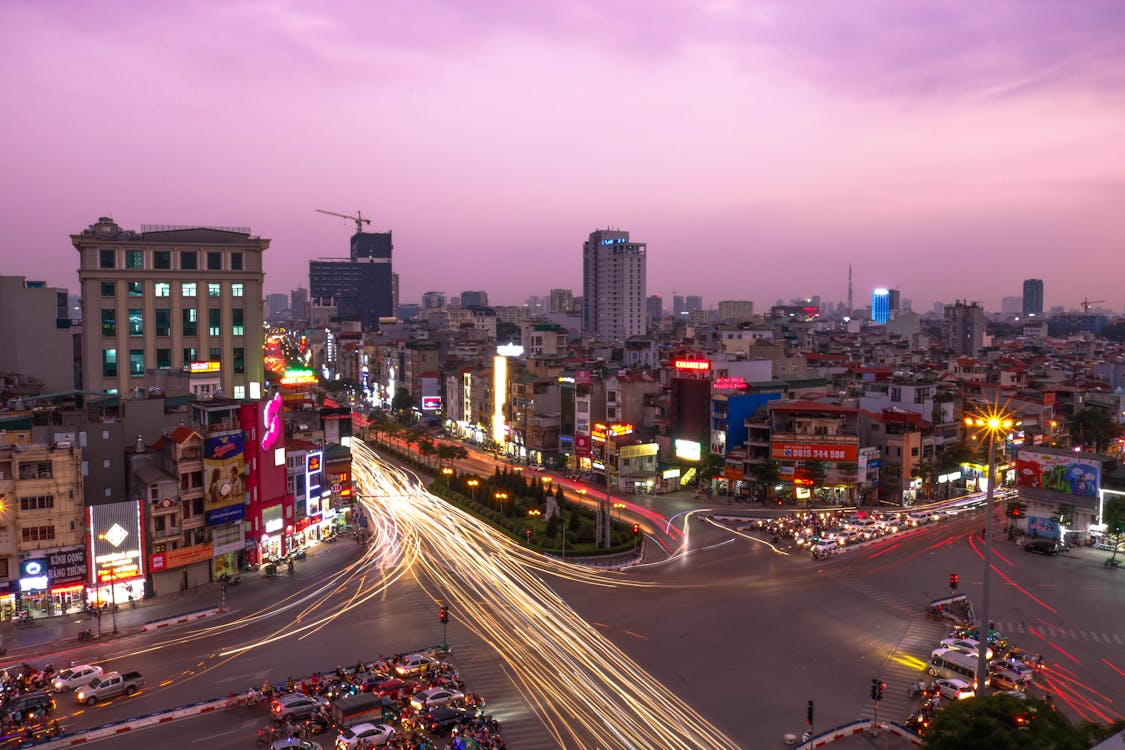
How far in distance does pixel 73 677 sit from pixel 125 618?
28.4ft

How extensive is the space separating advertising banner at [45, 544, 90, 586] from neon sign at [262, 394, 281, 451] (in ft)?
35.0

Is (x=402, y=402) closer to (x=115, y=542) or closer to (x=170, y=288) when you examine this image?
(x=170, y=288)

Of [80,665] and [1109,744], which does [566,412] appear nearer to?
[80,665]

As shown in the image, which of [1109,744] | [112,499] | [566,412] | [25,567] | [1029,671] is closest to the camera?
[1109,744]

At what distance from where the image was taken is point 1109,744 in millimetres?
14141

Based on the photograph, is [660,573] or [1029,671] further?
[660,573]

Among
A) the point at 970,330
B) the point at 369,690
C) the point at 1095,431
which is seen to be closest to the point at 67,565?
the point at 369,690

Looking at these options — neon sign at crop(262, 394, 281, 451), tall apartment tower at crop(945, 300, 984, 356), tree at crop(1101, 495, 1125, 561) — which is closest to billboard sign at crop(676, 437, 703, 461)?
tree at crop(1101, 495, 1125, 561)

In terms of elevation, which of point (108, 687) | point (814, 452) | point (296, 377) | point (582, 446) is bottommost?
point (108, 687)

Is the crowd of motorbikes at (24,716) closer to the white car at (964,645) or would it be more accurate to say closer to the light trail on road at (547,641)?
the light trail on road at (547,641)

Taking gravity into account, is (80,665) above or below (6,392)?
below

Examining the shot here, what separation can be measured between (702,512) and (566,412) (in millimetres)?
22465

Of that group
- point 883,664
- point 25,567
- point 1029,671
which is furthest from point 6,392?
point 1029,671

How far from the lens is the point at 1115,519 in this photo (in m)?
49.3
